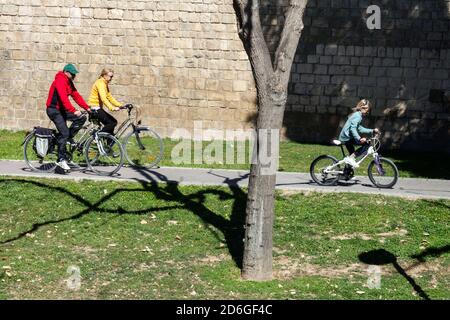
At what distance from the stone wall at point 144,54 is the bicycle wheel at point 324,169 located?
5.69m

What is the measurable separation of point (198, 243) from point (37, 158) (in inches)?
A: 168

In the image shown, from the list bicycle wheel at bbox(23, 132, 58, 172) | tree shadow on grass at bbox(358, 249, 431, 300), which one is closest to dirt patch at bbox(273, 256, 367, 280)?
tree shadow on grass at bbox(358, 249, 431, 300)

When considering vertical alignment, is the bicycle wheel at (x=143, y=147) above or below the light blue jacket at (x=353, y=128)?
below

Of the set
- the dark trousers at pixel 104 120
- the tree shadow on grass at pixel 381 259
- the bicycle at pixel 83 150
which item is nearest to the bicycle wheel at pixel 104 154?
the bicycle at pixel 83 150

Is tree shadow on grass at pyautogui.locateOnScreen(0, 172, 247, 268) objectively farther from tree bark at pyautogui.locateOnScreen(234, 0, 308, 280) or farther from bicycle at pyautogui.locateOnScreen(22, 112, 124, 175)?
bicycle at pyautogui.locateOnScreen(22, 112, 124, 175)

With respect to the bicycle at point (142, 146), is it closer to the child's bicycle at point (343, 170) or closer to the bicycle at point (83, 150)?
the bicycle at point (83, 150)

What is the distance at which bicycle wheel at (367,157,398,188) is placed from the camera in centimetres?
1131

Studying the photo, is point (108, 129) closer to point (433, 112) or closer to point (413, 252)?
point (413, 252)

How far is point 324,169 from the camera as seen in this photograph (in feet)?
37.7

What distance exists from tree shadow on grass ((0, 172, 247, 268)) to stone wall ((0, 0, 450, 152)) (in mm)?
5375

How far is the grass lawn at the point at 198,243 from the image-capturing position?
26.5ft

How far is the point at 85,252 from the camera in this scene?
9.12 metres
